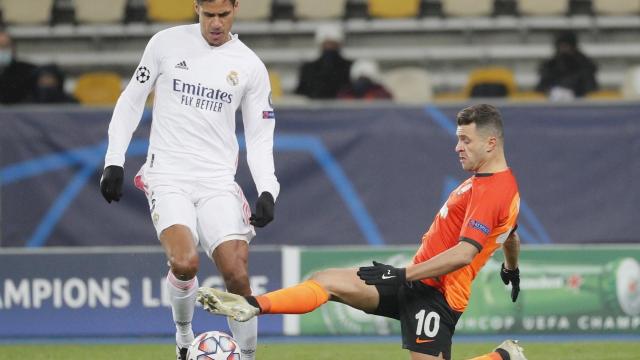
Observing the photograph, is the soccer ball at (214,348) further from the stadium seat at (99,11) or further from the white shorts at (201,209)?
the stadium seat at (99,11)

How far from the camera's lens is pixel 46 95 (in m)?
11.4

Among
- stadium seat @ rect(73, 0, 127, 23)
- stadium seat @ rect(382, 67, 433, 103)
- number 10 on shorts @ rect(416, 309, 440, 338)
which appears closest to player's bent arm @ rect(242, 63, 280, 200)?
number 10 on shorts @ rect(416, 309, 440, 338)

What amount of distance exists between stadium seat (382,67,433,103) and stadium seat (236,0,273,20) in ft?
6.53

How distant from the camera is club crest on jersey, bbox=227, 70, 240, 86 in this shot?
20.4 ft

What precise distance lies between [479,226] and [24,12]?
9.52 metres

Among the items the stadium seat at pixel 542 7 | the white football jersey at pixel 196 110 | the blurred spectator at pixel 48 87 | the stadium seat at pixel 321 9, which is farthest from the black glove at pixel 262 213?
the stadium seat at pixel 542 7

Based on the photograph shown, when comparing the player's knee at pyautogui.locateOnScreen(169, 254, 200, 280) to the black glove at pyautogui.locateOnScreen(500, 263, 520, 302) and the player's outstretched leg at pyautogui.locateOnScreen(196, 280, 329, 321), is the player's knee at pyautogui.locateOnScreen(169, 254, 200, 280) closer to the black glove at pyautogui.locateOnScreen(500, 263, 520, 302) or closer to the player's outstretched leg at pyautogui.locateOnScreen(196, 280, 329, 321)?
the player's outstretched leg at pyautogui.locateOnScreen(196, 280, 329, 321)

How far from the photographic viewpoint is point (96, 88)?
40.9ft

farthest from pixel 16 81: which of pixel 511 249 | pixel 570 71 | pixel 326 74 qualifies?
pixel 511 249

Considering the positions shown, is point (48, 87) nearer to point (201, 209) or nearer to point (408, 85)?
point (408, 85)

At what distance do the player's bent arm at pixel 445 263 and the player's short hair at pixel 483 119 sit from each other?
561 mm

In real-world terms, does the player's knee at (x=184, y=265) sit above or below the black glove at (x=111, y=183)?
below

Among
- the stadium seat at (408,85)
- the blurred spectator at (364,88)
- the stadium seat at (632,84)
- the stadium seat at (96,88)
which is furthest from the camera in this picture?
→ the stadium seat at (96,88)

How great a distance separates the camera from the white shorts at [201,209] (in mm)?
5996
